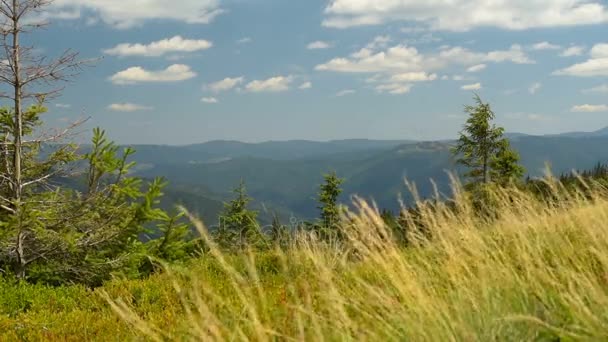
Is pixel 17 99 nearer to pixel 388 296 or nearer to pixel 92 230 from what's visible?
pixel 92 230

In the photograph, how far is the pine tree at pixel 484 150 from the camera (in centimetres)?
4278

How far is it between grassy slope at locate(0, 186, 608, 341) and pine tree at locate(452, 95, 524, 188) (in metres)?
37.0

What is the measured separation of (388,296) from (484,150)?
41656mm

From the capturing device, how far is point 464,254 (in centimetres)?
516

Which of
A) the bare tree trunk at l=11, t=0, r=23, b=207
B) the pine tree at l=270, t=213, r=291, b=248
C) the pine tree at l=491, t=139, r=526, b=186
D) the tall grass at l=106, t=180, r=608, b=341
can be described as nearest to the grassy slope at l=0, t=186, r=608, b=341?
the tall grass at l=106, t=180, r=608, b=341

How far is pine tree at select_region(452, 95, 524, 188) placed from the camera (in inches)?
1684

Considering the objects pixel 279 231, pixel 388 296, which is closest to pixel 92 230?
pixel 279 231

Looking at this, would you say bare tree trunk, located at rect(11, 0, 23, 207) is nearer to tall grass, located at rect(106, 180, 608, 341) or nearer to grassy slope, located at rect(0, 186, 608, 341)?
grassy slope, located at rect(0, 186, 608, 341)

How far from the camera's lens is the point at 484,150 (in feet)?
142

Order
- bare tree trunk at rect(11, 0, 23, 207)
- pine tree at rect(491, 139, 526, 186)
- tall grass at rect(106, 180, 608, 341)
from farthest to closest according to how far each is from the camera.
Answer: pine tree at rect(491, 139, 526, 186), bare tree trunk at rect(11, 0, 23, 207), tall grass at rect(106, 180, 608, 341)

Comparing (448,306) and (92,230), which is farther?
(92,230)

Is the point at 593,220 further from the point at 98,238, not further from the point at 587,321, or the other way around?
the point at 98,238

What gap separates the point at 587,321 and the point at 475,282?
1152 mm

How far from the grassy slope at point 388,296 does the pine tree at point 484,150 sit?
3703 cm
